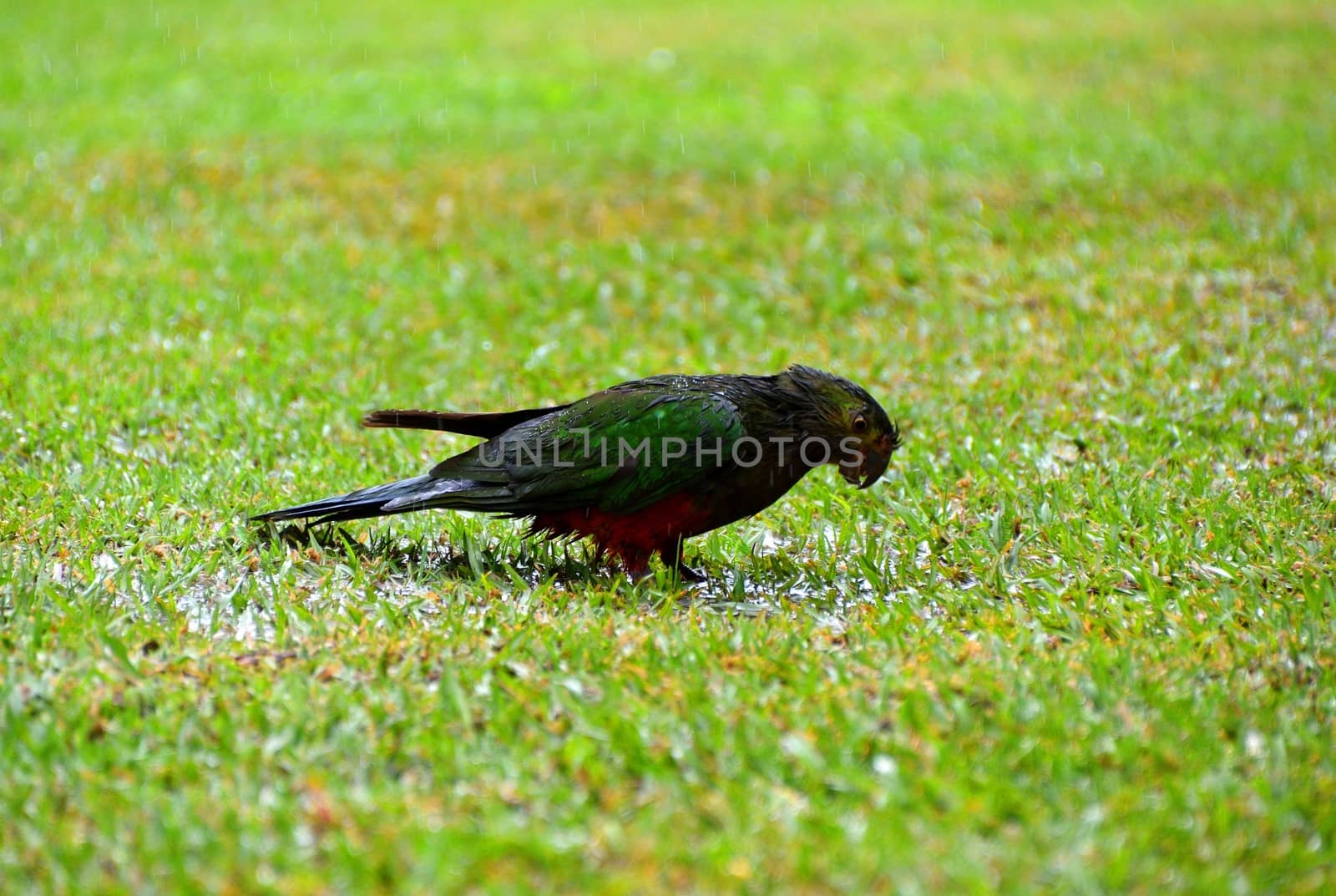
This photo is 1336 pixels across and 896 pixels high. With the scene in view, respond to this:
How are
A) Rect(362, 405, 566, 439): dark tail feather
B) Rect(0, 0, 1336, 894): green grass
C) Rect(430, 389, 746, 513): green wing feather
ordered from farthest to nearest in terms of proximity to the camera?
Rect(362, 405, 566, 439): dark tail feather < Rect(430, 389, 746, 513): green wing feather < Rect(0, 0, 1336, 894): green grass

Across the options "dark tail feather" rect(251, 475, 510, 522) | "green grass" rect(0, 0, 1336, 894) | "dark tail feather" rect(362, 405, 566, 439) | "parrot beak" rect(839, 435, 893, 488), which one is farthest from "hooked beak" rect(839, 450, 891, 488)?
"dark tail feather" rect(251, 475, 510, 522)

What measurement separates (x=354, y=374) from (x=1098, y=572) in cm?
351

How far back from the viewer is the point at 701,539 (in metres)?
4.78

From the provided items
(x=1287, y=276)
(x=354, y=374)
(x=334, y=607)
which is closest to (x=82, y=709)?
(x=334, y=607)

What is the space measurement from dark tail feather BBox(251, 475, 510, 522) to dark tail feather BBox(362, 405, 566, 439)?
179mm

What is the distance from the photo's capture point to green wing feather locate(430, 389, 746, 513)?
401cm

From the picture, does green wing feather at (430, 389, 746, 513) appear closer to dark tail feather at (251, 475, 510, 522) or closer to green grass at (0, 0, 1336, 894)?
dark tail feather at (251, 475, 510, 522)

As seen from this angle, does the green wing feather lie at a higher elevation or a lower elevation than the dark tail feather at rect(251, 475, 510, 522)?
higher

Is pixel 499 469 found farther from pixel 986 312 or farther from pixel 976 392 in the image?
pixel 986 312

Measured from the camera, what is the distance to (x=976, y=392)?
610cm

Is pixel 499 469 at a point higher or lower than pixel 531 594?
higher

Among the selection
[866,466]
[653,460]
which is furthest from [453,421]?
[866,466]

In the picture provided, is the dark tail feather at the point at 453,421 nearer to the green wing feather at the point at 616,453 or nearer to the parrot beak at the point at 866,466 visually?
the green wing feather at the point at 616,453

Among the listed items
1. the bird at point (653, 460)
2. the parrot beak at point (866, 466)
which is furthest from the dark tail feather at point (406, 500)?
the parrot beak at point (866, 466)
